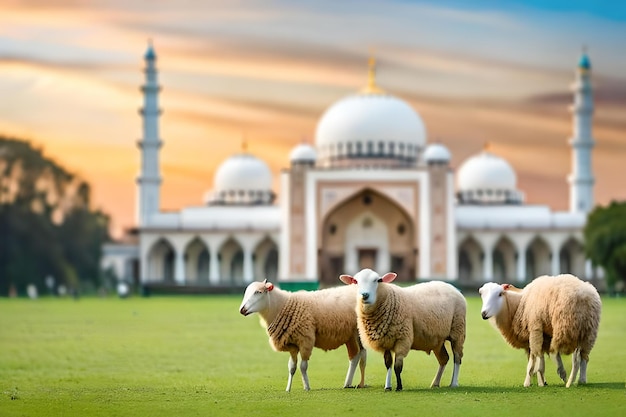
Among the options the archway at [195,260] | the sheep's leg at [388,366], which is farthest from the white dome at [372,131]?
the sheep's leg at [388,366]

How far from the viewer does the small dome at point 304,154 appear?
5131 cm

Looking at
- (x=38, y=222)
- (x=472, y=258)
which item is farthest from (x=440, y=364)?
(x=472, y=258)

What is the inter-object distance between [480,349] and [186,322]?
372 inches

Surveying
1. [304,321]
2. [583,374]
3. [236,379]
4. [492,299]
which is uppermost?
[492,299]

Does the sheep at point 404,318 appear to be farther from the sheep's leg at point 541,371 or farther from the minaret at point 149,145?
the minaret at point 149,145

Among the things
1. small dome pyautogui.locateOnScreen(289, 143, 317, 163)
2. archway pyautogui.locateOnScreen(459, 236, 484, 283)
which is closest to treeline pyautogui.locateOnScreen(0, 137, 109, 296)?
small dome pyautogui.locateOnScreen(289, 143, 317, 163)

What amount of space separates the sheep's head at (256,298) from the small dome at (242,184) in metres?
47.6

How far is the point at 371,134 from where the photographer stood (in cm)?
5359

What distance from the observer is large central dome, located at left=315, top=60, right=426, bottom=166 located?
176ft

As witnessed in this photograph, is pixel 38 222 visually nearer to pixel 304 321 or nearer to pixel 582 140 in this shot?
pixel 582 140

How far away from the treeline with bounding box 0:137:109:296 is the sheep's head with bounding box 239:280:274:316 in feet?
115

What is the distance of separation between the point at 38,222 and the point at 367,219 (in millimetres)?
15292

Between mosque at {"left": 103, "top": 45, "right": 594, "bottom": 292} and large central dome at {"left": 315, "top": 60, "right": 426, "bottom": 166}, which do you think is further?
large central dome at {"left": 315, "top": 60, "right": 426, "bottom": 166}

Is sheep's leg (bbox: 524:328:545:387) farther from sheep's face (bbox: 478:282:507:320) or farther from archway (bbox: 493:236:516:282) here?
archway (bbox: 493:236:516:282)
